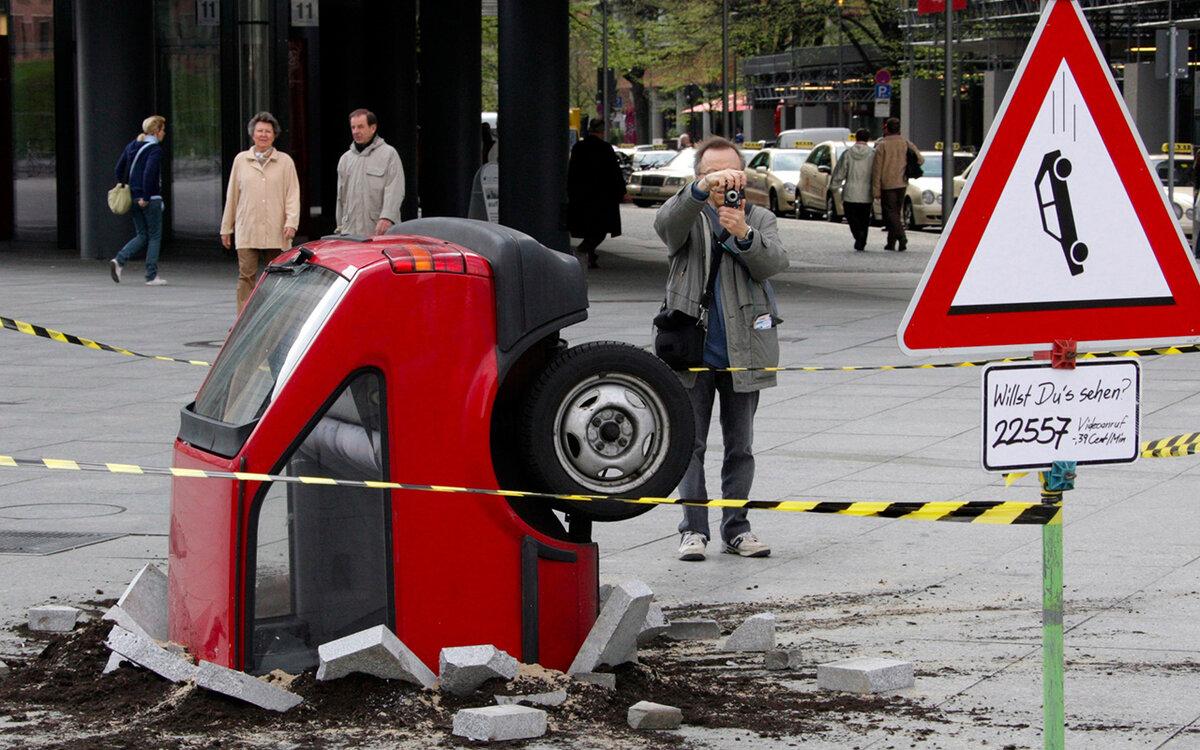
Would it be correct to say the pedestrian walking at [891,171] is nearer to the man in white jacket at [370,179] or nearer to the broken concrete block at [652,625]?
the man in white jacket at [370,179]

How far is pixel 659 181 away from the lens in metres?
42.4

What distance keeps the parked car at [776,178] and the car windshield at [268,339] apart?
3197 centimetres

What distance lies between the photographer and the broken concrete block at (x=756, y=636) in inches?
211

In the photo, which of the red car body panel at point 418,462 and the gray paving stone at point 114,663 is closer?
the red car body panel at point 418,462

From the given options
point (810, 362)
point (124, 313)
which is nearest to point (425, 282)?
point (810, 362)

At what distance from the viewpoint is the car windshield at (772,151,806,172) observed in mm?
38938

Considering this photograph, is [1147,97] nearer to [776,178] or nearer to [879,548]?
[776,178]

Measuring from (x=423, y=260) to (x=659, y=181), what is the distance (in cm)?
3789

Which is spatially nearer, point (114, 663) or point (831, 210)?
point (114, 663)

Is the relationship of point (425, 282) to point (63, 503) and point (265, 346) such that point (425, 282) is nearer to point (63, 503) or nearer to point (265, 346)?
point (265, 346)

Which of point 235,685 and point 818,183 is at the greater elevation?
point 818,183

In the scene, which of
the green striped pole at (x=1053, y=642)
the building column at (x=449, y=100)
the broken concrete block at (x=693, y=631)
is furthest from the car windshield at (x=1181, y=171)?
the green striped pole at (x=1053, y=642)

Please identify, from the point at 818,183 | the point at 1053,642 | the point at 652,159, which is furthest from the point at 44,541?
the point at 652,159

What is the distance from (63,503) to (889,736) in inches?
188
